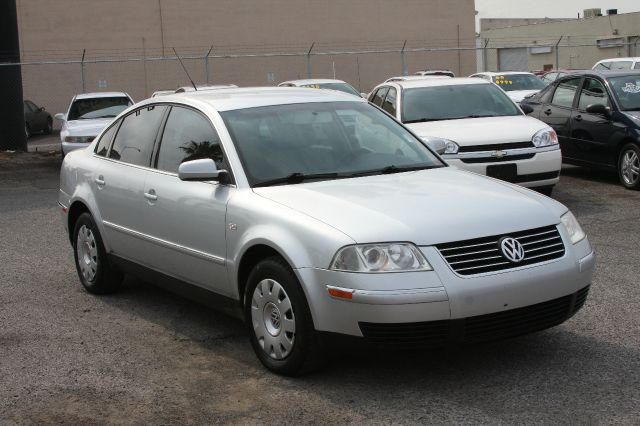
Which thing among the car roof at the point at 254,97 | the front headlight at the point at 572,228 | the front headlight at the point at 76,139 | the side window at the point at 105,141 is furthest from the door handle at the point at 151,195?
the front headlight at the point at 76,139

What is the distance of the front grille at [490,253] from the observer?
4.84 metres

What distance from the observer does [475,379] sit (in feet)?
16.8

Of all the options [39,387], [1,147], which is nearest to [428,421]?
[39,387]

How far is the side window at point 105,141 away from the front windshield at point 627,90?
24.9 feet

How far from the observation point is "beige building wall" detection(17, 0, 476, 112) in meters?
34.8

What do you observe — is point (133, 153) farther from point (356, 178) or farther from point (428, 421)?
point (428, 421)

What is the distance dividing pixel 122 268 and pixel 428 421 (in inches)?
129

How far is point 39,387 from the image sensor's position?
526 centimetres

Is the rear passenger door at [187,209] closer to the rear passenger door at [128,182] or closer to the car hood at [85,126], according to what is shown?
the rear passenger door at [128,182]

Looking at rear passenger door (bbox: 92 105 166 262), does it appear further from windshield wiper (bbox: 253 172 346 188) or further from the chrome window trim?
windshield wiper (bbox: 253 172 346 188)

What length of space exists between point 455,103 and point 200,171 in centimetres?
713

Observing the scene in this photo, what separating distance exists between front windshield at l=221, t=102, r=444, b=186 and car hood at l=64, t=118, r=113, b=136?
12339mm

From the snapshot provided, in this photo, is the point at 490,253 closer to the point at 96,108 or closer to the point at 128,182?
the point at 128,182

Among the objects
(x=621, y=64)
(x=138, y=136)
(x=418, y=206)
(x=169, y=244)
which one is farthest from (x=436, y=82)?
(x=621, y=64)
